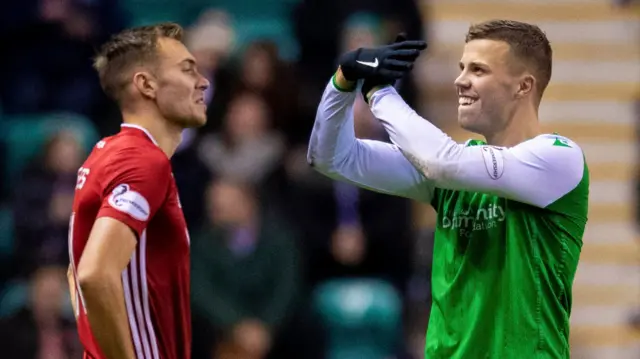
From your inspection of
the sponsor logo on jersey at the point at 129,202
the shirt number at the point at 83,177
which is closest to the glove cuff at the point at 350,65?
the sponsor logo on jersey at the point at 129,202

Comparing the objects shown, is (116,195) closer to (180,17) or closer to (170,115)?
(170,115)

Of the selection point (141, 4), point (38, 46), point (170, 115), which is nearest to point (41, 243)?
point (38, 46)

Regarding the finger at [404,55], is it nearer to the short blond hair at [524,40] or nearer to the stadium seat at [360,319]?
the short blond hair at [524,40]

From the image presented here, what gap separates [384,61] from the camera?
4.19m

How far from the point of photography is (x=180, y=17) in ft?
31.3

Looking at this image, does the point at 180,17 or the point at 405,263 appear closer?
the point at 405,263

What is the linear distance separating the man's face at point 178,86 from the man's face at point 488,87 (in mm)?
1051

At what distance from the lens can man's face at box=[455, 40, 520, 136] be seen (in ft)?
14.0

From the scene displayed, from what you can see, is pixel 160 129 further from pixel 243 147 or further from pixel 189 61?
pixel 243 147

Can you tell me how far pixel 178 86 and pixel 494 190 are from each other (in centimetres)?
134

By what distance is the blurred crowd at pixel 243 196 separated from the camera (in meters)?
7.90

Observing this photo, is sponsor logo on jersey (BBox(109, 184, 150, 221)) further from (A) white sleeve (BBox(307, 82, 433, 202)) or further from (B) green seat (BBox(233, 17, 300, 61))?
(B) green seat (BBox(233, 17, 300, 61))

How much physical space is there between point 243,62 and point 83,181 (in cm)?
433

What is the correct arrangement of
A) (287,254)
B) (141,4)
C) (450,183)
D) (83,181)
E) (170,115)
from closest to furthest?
(450,183) < (83,181) < (170,115) < (287,254) < (141,4)
